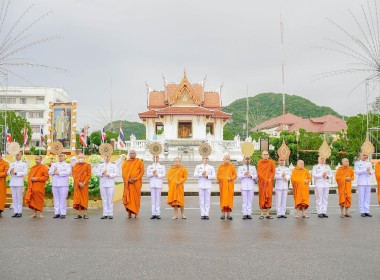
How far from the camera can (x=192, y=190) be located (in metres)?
17.7

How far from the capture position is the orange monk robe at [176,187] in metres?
10.3

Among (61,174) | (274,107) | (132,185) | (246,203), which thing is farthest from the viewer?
(274,107)

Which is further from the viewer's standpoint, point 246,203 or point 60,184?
point 60,184

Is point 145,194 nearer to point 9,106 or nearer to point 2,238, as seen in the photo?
point 2,238

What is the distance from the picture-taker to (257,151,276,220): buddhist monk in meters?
10.5

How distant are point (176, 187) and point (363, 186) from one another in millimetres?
5121

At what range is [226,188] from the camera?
34.4 ft

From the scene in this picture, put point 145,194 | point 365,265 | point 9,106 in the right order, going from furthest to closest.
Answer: point 9,106
point 145,194
point 365,265

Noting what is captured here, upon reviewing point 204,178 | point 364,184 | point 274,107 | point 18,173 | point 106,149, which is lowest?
point 364,184

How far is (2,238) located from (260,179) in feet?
20.4

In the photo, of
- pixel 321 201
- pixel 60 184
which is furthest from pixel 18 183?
pixel 321 201

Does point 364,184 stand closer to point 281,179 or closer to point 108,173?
point 281,179

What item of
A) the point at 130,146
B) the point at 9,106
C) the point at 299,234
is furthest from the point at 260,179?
the point at 9,106

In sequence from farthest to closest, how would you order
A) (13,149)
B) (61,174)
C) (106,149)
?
(13,149) → (106,149) → (61,174)
